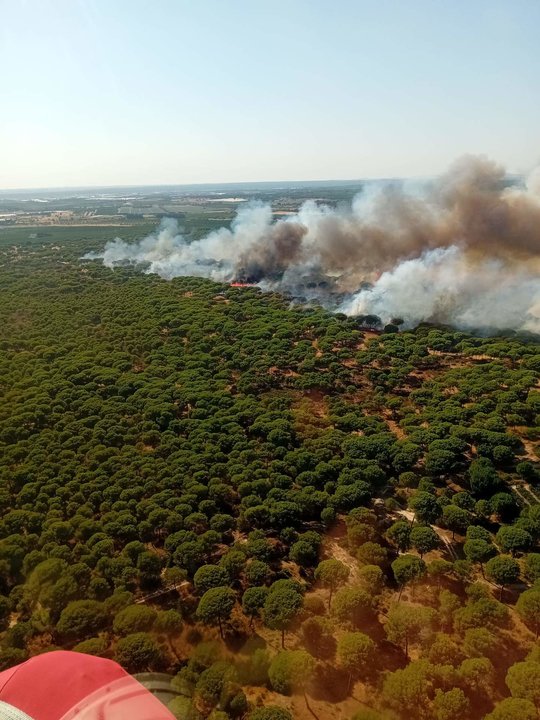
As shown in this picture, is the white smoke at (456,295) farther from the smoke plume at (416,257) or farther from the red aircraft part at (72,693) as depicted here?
the red aircraft part at (72,693)

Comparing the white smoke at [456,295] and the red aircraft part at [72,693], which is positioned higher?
the red aircraft part at [72,693]

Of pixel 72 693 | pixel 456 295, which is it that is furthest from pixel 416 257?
pixel 72 693

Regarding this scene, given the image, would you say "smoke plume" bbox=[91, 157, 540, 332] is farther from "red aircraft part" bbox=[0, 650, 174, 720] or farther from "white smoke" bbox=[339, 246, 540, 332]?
"red aircraft part" bbox=[0, 650, 174, 720]

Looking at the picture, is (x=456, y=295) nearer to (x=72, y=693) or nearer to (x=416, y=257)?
(x=416, y=257)

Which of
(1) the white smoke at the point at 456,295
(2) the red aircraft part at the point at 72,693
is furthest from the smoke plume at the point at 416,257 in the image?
(2) the red aircraft part at the point at 72,693

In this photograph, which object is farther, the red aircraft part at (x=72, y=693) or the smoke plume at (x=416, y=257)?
the smoke plume at (x=416, y=257)

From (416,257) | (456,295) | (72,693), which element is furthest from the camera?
(416,257)

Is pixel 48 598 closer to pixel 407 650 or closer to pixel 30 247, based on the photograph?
pixel 407 650

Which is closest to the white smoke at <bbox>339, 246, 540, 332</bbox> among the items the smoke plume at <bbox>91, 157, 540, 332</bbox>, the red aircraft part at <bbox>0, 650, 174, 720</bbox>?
the smoke plume at <bbox>91, 157, 540, 332</bbox>
